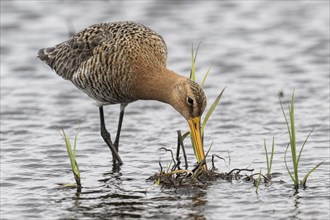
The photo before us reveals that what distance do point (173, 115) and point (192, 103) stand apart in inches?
→ 118

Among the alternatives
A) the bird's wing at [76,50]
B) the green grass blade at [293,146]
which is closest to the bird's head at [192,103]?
the green grass blade at [293,146]

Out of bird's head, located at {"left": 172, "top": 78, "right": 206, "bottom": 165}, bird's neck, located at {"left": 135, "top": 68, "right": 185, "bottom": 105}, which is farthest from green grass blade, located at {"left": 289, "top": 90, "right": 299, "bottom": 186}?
bird's neck, located at {"left": 135, "top": 68, "right": 185, "bottom": 105}

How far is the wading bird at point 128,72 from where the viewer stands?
8969mm

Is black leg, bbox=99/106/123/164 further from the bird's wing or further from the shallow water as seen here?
the bird's wing

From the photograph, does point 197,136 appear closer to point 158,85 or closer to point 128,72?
point 158,85

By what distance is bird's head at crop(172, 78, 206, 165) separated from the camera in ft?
28.7

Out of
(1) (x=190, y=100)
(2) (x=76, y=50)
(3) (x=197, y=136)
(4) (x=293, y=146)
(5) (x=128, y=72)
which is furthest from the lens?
(2) (x=76, y=50)

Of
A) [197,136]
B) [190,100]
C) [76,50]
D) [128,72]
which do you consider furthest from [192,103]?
[76,50]

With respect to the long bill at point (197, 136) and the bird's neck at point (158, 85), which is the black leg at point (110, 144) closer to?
the bird's neck at point (158, 85)

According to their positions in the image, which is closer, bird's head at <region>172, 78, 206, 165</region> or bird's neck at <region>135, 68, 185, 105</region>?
bird's head at <region>172, 78, 206, 165</region>

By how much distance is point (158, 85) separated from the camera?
9.32m

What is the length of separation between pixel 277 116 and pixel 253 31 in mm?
4429

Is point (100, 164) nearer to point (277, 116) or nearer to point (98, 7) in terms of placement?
point (277, 116)

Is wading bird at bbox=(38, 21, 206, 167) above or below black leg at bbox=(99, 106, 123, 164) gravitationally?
above
